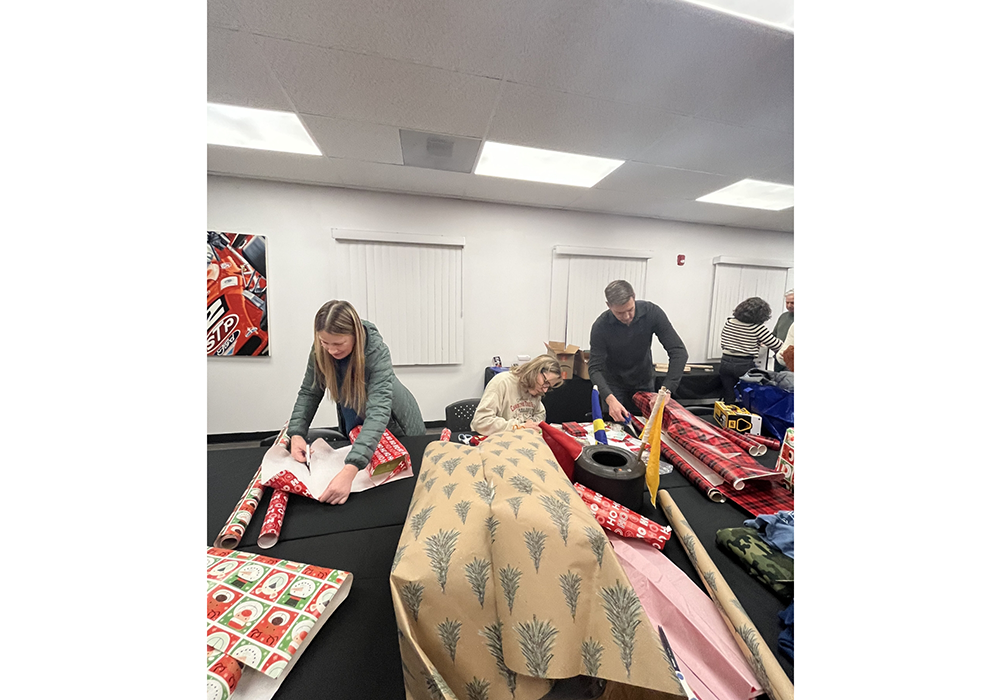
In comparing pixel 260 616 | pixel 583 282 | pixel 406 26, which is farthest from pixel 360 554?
pixel 406 26

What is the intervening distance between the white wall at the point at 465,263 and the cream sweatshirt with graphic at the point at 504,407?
1.8 inches

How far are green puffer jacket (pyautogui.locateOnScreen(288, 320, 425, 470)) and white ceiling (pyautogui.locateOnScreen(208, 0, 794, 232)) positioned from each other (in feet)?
1.13

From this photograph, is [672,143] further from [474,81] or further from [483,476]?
[483,476]

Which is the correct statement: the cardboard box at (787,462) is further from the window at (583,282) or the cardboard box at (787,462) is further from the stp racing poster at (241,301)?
the stp racing poster at (241,301)

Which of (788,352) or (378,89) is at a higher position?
(378,89)

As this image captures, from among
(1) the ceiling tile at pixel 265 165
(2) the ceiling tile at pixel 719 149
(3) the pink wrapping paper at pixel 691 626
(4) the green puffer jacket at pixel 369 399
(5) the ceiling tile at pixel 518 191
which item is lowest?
(3) the pink wrapping paper at pixel 691 626

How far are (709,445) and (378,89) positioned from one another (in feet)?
3.25

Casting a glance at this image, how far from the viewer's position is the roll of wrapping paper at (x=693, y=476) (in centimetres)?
57

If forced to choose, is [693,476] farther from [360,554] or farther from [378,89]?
[378,89]

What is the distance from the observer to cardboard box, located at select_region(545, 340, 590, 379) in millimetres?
853

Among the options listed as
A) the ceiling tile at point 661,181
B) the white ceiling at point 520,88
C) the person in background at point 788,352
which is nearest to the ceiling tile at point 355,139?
the white ceiling at point 520,88

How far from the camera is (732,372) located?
78 centimetres
